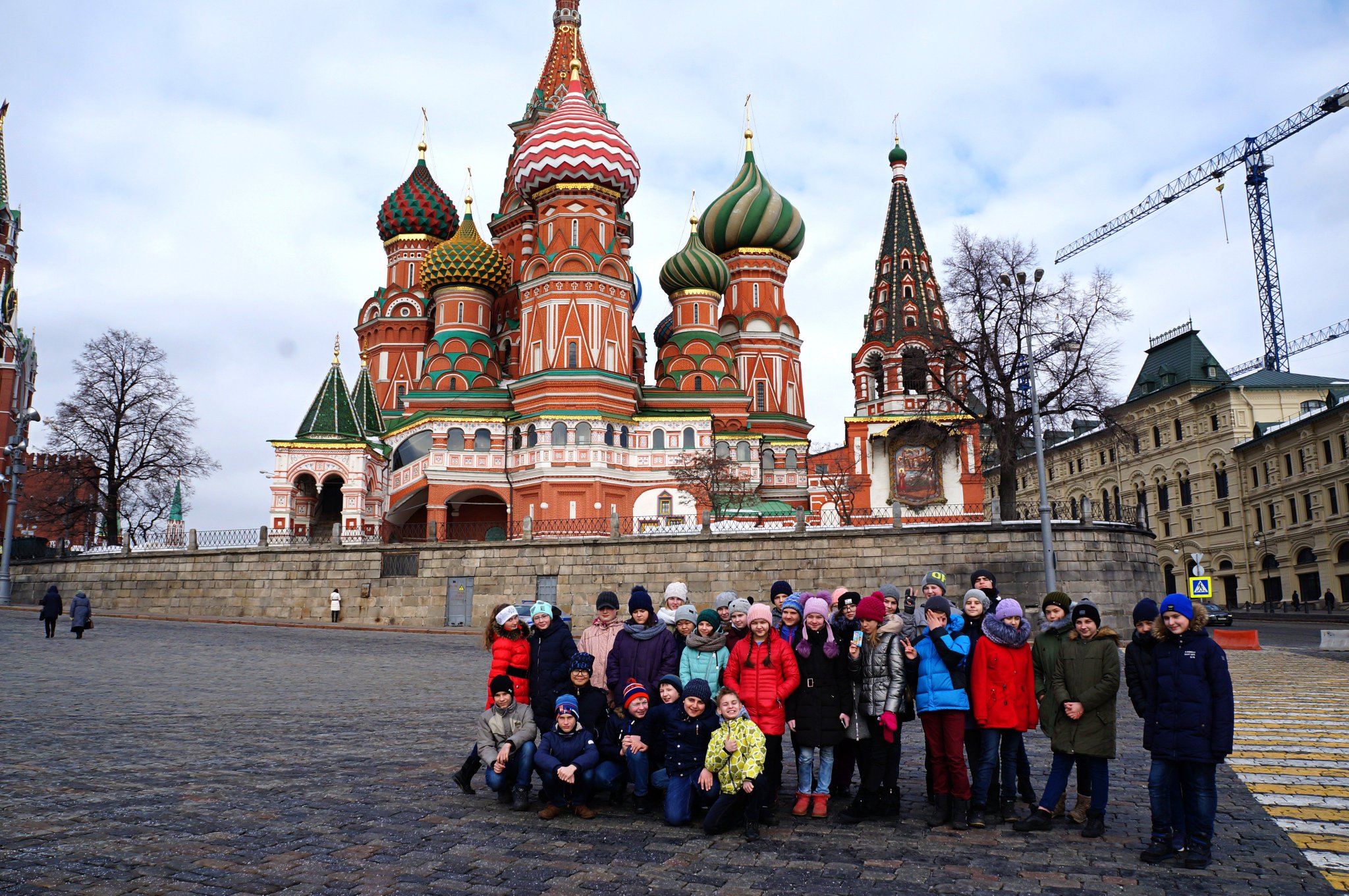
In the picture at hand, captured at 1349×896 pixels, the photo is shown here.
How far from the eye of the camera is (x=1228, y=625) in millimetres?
32625

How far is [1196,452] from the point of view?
51.7 m

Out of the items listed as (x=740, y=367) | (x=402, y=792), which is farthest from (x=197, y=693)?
(x=740, y=367)

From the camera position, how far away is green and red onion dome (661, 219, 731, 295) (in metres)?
46.2

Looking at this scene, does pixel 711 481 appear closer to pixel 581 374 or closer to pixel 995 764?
pixel 581 374

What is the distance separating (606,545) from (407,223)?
29496 mm

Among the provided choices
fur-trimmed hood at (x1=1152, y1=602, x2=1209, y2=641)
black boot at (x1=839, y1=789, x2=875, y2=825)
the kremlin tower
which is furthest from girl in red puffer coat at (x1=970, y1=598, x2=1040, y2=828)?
the kremlin tower

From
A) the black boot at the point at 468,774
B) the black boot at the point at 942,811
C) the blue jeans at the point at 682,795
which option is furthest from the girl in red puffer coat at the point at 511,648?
the black boot at the point at 942,811

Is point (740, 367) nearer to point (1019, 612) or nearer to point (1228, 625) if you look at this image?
point (1228, 625)

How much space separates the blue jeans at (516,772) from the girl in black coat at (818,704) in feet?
6.27

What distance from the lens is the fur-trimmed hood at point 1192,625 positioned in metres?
6.25

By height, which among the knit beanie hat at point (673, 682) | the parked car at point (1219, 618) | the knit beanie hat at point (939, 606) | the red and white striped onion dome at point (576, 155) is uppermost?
the red and white striped onion dome at point (576, 155)

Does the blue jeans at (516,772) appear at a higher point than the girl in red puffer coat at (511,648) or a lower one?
lower

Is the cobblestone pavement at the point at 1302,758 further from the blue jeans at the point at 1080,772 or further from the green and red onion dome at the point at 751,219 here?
the green and red onion dome at the point at 751,219

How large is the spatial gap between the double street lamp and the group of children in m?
15.9
